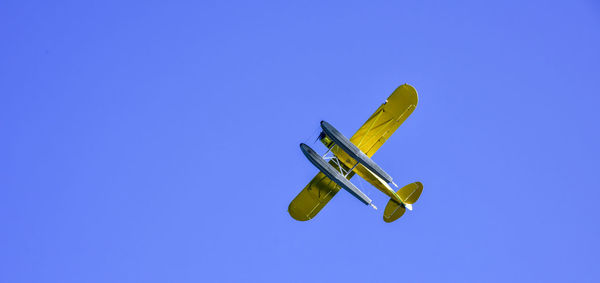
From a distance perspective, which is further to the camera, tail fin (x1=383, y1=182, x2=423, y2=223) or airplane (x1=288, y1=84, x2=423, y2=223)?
tail fin (x1=383, y1=182, x2=423, y2=223)

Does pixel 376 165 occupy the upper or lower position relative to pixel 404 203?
lower

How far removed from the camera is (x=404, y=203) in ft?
117

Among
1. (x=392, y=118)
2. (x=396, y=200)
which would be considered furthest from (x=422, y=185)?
(x=392, y=118)

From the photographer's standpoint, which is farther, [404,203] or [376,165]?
[404,203]

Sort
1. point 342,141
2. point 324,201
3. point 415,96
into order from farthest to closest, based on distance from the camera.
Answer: point 324,201, point 415,96, point 342,141

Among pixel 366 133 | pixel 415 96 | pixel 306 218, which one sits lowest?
pixel 306 218

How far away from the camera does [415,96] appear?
34.6 metres

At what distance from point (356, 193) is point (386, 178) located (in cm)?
197

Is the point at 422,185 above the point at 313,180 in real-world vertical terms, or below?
above

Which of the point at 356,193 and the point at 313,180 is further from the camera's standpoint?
the point at 313,180

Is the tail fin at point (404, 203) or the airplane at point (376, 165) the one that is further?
the tail fin at point (404, 203)

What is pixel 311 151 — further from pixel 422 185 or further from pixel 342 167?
pixel 422 185

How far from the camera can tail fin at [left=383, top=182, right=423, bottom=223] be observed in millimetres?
35344

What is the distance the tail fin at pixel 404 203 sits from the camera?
35344 mm
